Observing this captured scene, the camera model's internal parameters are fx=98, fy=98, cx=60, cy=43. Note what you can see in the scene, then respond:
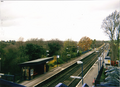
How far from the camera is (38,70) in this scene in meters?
13.5

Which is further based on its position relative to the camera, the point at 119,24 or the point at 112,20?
the point at 112,20

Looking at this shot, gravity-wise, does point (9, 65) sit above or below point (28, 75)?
above

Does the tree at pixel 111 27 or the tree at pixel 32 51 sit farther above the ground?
the tree at pixel 111 27

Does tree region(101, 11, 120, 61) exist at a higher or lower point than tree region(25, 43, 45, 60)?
higher

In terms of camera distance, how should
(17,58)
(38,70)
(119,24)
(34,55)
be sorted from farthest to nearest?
(34,55) → (38,70) → (17,58) → (119,24)

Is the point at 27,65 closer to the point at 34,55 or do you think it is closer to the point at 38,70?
the point at 38,70

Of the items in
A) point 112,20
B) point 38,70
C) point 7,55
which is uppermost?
point 112,20

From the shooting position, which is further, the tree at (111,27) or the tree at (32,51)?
the tree at (32,51)

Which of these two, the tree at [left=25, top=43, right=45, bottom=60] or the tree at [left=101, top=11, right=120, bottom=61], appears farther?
the tree at [left=25, top=43, right=45, bottom=60]

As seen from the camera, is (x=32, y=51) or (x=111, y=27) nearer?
(x=111, y=27)

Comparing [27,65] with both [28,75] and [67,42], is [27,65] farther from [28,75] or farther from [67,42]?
[67,42]

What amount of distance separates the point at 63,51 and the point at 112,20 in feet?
48.3

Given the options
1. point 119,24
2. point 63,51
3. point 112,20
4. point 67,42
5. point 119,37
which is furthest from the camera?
point 67,42

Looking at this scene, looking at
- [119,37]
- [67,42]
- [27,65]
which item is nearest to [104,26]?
[119,37]
